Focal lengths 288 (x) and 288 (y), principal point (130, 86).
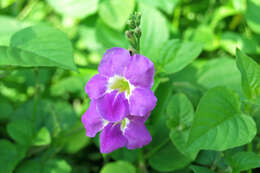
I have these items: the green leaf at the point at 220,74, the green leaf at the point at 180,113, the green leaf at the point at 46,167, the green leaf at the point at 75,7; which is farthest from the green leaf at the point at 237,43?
the green leaf at the point at 46,167

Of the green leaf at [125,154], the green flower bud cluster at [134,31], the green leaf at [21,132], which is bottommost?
the green leaf at [125,154]

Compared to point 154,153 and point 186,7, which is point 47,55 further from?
point 186,7

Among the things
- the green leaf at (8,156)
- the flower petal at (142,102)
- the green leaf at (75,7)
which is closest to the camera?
the flower petal at (142,102)

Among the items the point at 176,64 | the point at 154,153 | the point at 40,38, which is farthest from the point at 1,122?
the point at 176,64

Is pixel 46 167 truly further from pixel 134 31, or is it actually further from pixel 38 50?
pixel 134 31

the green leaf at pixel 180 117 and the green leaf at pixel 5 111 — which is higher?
the green leaf at pixel 180 117

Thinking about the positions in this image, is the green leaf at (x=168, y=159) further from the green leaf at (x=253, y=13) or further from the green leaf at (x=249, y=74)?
the green leaf at (x=253, y=13)
